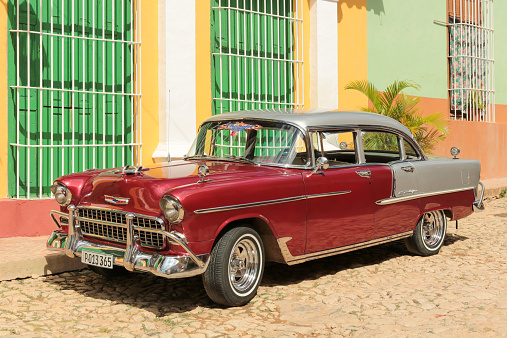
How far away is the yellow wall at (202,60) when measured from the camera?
9.10 m

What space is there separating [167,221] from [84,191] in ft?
3.27

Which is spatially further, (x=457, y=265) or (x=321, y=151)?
(x=457, y=265)

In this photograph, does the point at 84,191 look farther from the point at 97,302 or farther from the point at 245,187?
the point at 245,187

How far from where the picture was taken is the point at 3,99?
24.3 feet

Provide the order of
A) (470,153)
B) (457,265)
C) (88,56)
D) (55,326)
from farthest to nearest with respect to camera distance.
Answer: (470,153) < (88,56) < (457,265) < (55,326)

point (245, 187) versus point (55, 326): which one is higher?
point (245, 187)

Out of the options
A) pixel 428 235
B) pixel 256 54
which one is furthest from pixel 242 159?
pixel 256 54

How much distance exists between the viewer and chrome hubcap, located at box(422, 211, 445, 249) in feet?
22.7

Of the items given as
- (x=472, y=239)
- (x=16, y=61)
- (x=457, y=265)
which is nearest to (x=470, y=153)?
(x=472, y=239)

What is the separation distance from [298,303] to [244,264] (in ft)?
1.77

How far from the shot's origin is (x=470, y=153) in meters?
13.8

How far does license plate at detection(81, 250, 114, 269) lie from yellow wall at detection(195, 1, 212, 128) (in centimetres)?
438

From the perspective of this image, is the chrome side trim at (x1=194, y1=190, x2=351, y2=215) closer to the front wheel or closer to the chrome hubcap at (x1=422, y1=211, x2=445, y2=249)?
the front wheel

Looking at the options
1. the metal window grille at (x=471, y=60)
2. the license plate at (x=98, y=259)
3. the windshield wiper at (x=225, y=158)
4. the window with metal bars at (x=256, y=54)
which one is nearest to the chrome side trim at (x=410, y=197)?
the windshield wiper at (x=225, y=158)
